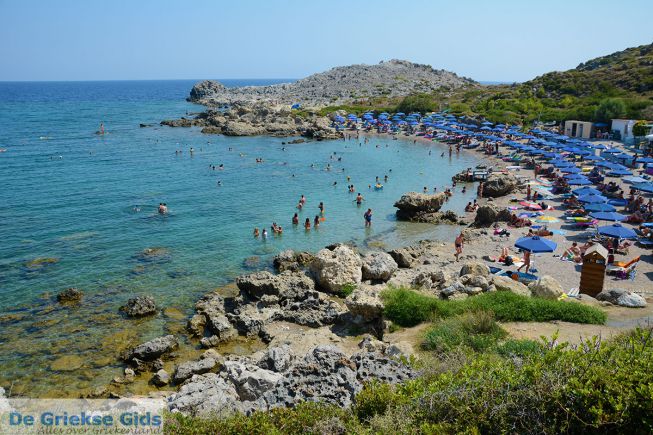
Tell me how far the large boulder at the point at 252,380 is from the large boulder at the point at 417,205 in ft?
71.9

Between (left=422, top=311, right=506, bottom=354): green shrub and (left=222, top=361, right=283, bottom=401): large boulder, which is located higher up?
(left=422, top=311, right=506, bottom=354): green shrub

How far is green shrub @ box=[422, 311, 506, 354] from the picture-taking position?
39.9 feet

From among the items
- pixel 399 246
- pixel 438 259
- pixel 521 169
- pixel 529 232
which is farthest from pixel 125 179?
pixel 521 169

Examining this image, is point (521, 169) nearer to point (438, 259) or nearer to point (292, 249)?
point (438, 259)

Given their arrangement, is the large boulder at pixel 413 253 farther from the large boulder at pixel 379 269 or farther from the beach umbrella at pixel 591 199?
the beach umbrella at pixel 591 199

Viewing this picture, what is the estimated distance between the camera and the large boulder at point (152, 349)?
1539 centimetres

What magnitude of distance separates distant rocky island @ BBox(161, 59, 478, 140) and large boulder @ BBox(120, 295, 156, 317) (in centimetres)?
5196

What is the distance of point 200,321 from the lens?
17.9m

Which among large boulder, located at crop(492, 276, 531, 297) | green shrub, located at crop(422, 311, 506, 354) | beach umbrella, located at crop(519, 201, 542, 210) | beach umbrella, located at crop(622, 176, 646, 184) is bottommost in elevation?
large boulder, located at crop(492, 276, 531, 297)

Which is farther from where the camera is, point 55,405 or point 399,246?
point 399,246

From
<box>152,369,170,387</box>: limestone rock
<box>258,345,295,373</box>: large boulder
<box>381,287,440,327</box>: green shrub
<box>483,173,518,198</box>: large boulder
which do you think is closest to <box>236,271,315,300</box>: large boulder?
<box>381,287,440,327</box>: green shrub

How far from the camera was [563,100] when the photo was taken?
74.2 meters

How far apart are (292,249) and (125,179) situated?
2286 centimetres

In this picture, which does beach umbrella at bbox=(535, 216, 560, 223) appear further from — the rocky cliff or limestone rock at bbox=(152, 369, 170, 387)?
the rocky cliff
